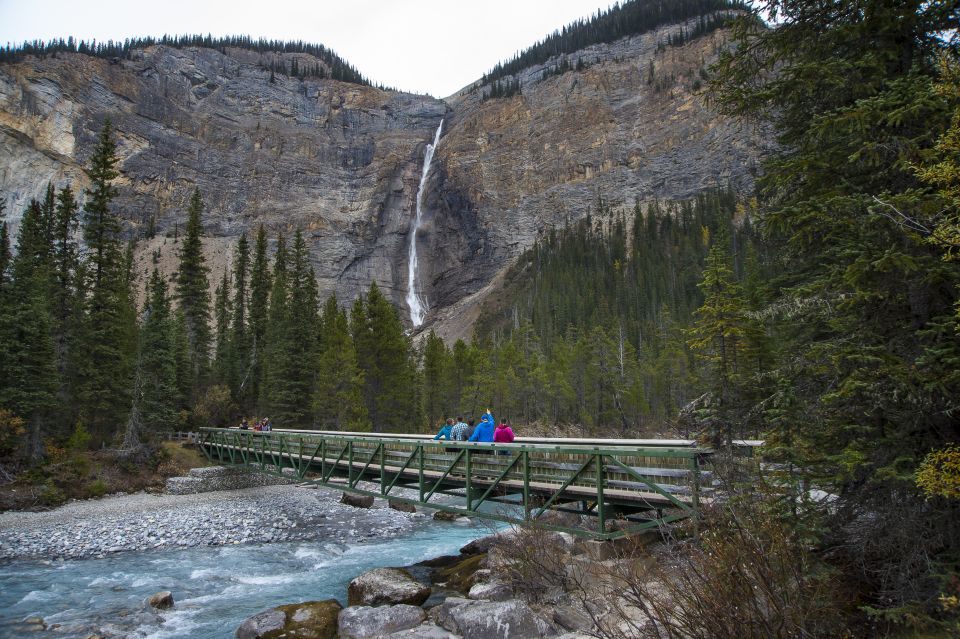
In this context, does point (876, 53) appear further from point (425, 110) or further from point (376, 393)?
point (425, 110)

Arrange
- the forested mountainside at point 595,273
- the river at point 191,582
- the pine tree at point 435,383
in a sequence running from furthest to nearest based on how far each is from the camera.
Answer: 1. the pine tree at point 435,383
2. the river at point 191,582
3. the forested mountainside at point 595,273

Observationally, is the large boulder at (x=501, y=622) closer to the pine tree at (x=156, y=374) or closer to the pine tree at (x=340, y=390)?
the pine tree at (x=340, y=390)

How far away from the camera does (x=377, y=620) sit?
931 centimetres

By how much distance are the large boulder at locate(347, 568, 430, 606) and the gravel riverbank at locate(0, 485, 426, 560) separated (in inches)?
321

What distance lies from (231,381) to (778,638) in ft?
148

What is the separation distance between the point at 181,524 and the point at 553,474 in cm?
1697

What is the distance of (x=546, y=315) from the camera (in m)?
75.1

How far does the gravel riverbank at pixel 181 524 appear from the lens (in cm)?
1728

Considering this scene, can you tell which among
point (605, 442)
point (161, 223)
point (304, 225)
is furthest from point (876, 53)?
point (161, 223)

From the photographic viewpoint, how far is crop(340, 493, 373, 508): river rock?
79.0 ft

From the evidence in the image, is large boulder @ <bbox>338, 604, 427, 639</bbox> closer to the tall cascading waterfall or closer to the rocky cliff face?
the rocky cliff face

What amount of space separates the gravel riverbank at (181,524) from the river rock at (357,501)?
0.34 meters

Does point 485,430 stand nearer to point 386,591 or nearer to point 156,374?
point 386,591

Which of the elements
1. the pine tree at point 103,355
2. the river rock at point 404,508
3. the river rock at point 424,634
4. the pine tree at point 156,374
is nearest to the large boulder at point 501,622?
the river rock at point 424,634
